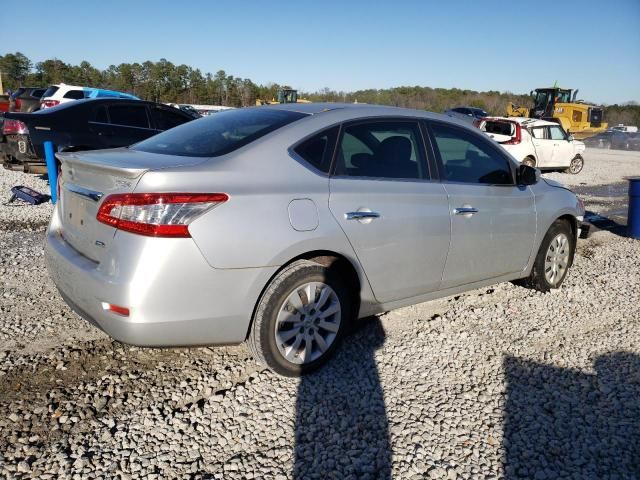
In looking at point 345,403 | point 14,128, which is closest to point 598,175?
point 14,128

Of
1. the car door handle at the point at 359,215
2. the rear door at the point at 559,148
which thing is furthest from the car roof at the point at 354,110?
the rear door at the point at 559,148

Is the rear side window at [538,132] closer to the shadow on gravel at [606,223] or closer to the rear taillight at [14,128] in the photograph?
the shadow on gravel at [606,223]

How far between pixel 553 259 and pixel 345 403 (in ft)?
9.69

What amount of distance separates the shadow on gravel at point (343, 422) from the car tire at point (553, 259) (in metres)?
2.07

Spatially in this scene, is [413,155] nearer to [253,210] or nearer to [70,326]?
[253,210]

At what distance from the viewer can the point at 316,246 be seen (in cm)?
303

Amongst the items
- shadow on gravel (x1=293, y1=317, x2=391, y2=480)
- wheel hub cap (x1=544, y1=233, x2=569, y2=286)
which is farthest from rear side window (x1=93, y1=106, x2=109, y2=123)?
wheel hub cap (x1=544, y1=233, x2=569, y2=286)

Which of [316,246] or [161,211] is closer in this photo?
[161,211]

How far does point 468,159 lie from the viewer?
414 cm

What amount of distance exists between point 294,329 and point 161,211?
1.08 m

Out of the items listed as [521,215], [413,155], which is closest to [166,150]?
[413,155]

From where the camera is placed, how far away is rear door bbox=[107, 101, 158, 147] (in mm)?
8508

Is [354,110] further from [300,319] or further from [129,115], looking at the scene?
[129,115]

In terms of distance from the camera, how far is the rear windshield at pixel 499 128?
51.1 ft
